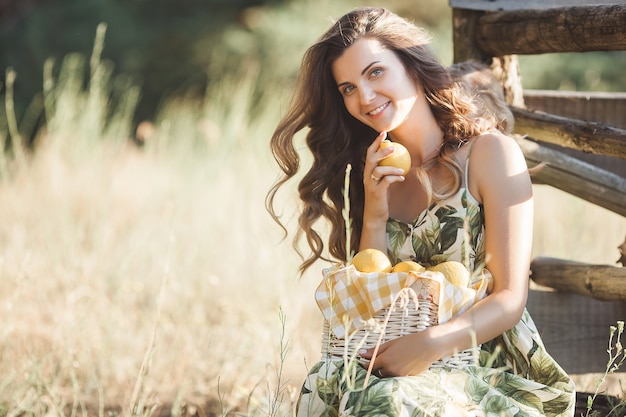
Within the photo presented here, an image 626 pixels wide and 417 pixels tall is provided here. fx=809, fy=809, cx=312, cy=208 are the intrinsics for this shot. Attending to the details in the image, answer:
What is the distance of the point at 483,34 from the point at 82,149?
11.8ft

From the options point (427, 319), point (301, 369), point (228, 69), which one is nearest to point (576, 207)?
point (301, 369)

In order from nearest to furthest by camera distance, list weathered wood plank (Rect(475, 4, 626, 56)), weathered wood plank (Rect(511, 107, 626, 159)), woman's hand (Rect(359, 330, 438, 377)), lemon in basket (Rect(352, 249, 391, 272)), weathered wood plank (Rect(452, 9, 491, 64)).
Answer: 1. woman's hand (Rect(359, 330, 438, 377))
2. lemon in basket (Rect(352, 249, 391, 272))
3. weathered wood plank (Rect(475, 4, 626, 56))
4. weathered wood plank (Rect(511, 107, 626, 159))
5. weathered wood plank (Rect(452, 9, 491, 64))

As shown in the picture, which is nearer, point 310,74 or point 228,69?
point 310,74

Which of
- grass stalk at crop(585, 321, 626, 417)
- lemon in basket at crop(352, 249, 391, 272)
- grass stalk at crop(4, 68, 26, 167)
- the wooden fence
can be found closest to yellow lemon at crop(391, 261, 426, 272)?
lemon in basket at crop(352, 249, 391, 272)

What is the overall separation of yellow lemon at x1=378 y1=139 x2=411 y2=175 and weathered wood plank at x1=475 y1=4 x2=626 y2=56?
717 millimetres

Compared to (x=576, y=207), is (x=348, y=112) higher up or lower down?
higher up

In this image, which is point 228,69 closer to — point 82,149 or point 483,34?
point 82,149

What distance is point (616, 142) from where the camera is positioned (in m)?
2.54

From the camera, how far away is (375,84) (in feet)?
7.69

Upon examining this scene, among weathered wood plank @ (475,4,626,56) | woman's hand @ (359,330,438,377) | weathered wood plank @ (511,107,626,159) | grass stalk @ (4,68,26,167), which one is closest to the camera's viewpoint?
woman's hand @ (359,330,438,377)

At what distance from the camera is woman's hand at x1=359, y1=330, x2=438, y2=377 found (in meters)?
1.95

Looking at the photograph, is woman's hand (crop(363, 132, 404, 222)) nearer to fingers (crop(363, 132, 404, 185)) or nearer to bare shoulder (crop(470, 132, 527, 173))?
fingers (crop(363, 132, 404, 185))

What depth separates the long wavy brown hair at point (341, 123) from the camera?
7.89ft

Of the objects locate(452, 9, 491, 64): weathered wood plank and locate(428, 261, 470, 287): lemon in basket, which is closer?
locate(428, 261, 470, 287): lemon in basket
